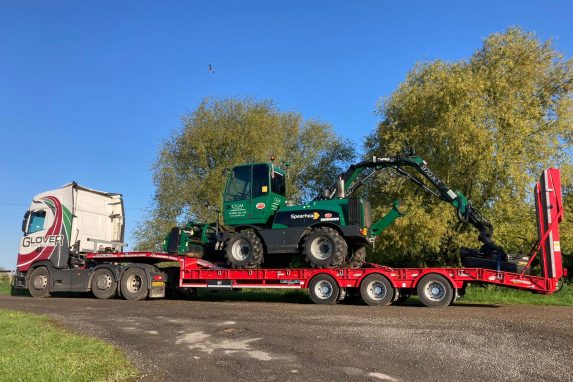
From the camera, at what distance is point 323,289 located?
48.3ft

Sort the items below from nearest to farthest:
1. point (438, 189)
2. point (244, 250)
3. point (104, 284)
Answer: point (244, 250)
point (438, 189)
point (104, 284)

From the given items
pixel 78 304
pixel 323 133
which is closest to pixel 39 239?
pixel 78 304

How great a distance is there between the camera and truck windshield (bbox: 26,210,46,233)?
1916cm

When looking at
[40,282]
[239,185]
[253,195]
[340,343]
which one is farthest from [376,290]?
[40,282]

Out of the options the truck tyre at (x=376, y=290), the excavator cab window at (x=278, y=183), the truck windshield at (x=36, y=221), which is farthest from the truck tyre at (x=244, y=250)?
the truck windshield at (x=36, y=221)

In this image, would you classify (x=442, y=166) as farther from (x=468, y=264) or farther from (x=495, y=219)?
(x=468, y=264)

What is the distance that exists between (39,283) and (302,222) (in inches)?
431

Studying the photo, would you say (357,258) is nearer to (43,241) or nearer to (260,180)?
(260,180)

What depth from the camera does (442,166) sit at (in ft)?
75.3

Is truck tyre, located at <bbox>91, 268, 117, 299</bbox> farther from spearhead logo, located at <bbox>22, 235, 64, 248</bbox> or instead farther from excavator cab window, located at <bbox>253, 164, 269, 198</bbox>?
excavator cab window, located at <bbox>253, 164, 269, 198</bbox>

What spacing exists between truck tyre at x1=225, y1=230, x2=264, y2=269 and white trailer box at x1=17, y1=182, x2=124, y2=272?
664cm

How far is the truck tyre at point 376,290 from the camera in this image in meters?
13.9

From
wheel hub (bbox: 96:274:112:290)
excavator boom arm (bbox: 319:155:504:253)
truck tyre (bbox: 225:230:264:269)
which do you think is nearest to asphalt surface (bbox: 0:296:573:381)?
truck tyre (bbox: 225:230:264:269)

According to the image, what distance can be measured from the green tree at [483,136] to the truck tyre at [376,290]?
26.2 feet
